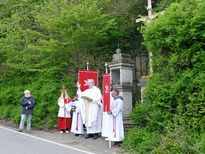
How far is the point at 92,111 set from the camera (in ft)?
28.5

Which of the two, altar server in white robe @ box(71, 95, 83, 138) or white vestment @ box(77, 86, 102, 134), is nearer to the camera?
white vestment @ box(77, 86, 102, 134)

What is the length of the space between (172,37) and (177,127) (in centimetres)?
268

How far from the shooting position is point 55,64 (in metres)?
12.9

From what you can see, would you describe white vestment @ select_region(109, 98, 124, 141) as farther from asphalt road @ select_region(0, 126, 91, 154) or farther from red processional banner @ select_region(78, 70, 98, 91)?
red processional banner @ select_region(78, 70, 98, 91)

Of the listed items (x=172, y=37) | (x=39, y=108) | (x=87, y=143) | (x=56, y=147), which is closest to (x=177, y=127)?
(x=172, y=37)

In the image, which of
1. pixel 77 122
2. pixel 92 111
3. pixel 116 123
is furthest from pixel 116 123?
pixel 77 122

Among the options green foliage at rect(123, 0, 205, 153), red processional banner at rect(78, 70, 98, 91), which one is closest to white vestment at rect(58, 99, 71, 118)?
red processional banner at rect(78, 70, 98, 91)

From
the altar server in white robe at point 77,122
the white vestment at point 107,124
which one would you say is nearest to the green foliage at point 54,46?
the altar server in white robe at point 77,122

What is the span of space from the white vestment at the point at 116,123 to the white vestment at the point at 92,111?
1125 mm

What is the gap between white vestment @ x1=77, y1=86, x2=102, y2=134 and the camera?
8633 mm

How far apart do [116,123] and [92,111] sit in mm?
1429

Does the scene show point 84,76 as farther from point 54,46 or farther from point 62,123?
point 54,46

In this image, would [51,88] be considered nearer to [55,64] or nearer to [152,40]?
[55,64]

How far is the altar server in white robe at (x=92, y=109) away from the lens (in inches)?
340
